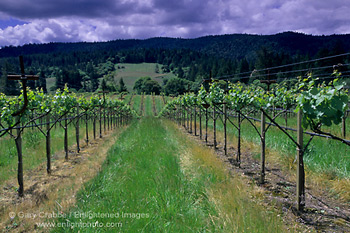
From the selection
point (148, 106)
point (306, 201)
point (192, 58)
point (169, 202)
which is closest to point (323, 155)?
point (306, 201)

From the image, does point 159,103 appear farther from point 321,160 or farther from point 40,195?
point 40,195

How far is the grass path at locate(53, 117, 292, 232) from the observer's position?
3.89 metres

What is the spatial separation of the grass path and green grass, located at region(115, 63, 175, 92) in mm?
106166

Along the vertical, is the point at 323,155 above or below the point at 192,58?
below

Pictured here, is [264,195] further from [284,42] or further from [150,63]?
[150,63]

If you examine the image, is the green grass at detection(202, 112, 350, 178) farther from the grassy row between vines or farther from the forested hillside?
the forested hillside

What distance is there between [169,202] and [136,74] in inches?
5163

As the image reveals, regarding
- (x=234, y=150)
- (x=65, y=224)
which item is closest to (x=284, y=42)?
(x=234, y=150)

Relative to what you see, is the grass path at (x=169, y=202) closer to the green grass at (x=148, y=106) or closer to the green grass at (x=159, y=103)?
the green grass at (x=148, y=106)

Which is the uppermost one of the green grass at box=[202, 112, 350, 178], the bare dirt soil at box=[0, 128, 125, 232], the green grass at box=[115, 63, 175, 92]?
the green grass at box=[115, 63, 175, 92]

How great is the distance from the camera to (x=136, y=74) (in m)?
132

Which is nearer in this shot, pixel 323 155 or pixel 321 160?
pixel 321 160

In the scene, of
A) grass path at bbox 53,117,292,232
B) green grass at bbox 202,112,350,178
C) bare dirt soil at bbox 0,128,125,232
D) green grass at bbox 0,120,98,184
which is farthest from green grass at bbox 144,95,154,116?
grass path at bbox 53,117,292,232

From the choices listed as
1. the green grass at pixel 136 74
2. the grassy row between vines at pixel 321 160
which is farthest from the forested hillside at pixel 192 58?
the grassy row between vines at pixel 321 160
